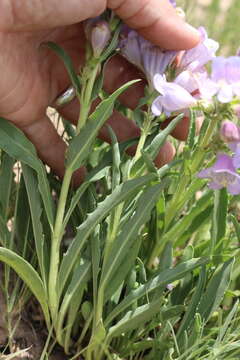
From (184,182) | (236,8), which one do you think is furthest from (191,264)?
(236,8)

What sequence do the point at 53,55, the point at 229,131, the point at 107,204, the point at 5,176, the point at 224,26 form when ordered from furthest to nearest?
1. the point at 224,26
2. the point at 53,55
3. the point at 5,176
4. the point at 107,204
5. the point at 229,131

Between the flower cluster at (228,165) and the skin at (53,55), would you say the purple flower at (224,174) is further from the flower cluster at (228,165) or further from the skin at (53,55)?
the skin at (53,55)

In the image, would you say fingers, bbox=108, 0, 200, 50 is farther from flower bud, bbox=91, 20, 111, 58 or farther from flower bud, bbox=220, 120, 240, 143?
flower bud, bbox=220, 120, 240, 143

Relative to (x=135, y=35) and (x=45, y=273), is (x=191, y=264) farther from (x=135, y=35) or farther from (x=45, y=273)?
(x=135, y=35)

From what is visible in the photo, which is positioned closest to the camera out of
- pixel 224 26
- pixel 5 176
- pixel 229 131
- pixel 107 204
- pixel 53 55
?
pixel 229 131

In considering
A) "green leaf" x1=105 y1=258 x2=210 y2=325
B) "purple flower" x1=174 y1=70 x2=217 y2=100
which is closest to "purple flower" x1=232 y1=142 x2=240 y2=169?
"purple flower" x1=174 y1=70 x2=217 y2=100

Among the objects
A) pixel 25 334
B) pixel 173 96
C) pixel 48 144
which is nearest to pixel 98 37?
pixel 173 96

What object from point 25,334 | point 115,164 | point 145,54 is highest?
point 145,54

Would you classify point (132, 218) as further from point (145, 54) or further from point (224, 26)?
point (224, 26)
